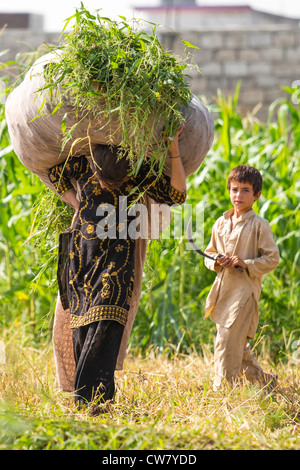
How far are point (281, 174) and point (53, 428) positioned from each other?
321 centimetres

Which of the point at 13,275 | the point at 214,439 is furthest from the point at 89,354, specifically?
the point at 13,275

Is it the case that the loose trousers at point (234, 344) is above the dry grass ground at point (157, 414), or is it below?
above

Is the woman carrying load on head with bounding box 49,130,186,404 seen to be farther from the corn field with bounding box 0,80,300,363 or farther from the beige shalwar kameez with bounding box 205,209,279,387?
the corn field with bounding box 0,80,300,363

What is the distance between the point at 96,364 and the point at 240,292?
880 millimetres

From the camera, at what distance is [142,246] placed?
3195 mm

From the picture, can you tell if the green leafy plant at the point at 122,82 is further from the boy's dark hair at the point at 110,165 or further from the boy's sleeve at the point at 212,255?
the boy's sleeve at the point at 212,255

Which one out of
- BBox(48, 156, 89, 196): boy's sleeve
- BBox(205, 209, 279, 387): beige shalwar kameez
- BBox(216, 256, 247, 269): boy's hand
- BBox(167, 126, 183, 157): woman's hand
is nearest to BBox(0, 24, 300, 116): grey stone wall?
BBox(205, 209, 279, 387): beige shalwar kameez

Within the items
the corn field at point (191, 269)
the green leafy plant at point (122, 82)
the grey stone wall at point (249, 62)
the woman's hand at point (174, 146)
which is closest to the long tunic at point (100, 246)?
the woman's hand at point (174, 146)

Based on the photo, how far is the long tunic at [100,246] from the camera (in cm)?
293

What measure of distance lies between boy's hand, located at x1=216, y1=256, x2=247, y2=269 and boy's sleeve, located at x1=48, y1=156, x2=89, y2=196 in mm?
847

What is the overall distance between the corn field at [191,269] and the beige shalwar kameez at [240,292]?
1.06 meters

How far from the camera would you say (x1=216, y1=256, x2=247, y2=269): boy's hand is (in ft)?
10.7

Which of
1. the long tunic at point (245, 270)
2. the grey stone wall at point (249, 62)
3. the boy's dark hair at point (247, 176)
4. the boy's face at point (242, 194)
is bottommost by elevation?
the long tunic at point (245, 270)

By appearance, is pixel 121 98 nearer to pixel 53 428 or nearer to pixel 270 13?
pixel 53 428
